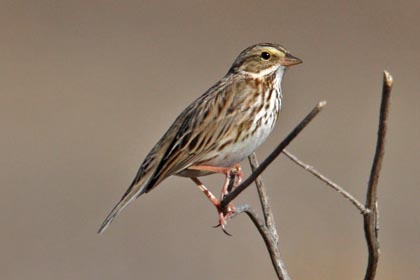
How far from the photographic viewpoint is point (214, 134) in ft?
14.5

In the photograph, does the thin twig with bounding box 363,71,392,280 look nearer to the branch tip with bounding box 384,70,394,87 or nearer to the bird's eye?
the branch tip with bounding box 384,70,394,87

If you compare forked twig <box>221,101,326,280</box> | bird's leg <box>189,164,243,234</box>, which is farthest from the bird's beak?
forked twig <box>221,101,326,280</box>

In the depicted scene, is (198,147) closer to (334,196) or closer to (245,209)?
(245,209)

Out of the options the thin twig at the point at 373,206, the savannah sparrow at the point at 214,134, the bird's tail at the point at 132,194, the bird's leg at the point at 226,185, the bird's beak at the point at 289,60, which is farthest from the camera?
the bird's beak at the point at 289,60

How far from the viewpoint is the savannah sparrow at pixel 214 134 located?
171 inches

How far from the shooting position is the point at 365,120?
34.4ft

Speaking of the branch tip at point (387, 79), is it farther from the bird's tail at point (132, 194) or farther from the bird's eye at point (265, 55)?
the bird's eye at point (265, 55)

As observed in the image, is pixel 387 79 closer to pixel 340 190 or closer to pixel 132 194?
pixel 340 190

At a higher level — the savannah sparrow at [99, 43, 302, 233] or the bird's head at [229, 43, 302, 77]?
the bird's head at [229, 43, 302, 77]

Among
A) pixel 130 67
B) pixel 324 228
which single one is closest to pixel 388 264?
pixel 324 228

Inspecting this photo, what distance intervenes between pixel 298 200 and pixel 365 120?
6.68ft

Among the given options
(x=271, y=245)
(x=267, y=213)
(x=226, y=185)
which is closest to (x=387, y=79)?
(x=271, y=245)

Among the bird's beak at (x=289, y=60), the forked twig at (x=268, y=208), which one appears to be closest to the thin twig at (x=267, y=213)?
the forked twig at (x=268, y=208)

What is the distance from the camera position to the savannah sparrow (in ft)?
14.2
